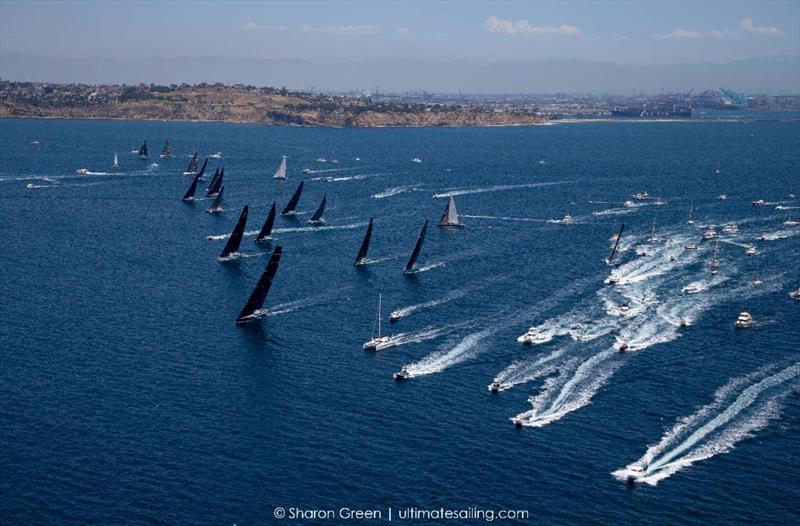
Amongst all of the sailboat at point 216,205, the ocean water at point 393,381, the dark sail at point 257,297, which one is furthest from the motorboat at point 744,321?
the sailboat at point 216,205

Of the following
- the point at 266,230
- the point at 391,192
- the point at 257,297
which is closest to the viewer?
the point at 257,297

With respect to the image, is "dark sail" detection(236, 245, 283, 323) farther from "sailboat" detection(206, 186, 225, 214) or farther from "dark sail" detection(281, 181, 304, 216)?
"sailboat" detection(206, 186, 225, 214)

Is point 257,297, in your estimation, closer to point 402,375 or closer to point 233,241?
point 402,375

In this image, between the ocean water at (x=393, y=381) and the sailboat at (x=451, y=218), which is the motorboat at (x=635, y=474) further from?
the sailboat at (x=451, y=218)

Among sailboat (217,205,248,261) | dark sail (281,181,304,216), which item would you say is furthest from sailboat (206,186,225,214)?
sailboat (217,205,248,261)

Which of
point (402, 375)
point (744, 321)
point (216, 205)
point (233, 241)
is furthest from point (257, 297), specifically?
point (216, 205)
